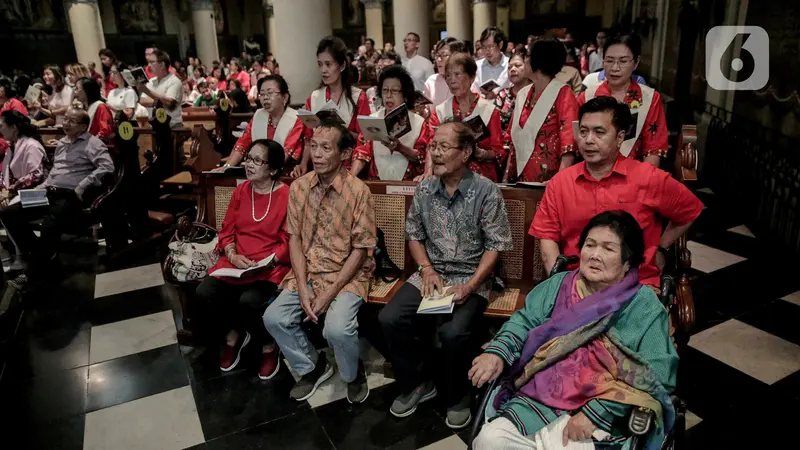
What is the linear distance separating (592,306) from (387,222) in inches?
63.4

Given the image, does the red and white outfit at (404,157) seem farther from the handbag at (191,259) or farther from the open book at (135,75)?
the open book at (135,75)

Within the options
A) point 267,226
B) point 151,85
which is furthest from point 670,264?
point 151,85

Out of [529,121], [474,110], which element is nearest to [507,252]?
[529,121]

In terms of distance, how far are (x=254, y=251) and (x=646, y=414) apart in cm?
217

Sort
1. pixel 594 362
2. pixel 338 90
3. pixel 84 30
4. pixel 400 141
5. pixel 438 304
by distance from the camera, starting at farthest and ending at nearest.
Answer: pixel 84 30
pixel 338 90
pixel 400 141
pixel 438 304
pixel 594 362

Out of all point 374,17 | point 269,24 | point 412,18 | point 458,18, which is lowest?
point 412,18

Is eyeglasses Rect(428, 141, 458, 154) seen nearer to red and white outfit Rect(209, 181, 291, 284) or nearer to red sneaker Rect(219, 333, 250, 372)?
red and white outfit Rect(209, 181, 291, 284)

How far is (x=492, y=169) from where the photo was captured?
11.4 ft

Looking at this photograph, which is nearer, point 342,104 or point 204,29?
point 342,104

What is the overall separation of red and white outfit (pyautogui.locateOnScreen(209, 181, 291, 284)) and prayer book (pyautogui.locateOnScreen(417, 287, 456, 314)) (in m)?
0.94

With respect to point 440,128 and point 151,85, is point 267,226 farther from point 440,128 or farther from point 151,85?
point 151,85

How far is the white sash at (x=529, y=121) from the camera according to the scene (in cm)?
330

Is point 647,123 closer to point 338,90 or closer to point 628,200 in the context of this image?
point 628,200

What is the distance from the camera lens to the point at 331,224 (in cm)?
292
